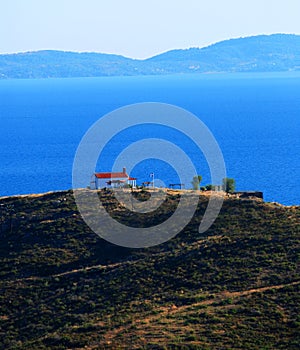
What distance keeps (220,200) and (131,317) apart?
20921mm

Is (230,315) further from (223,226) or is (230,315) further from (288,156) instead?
(288,156)

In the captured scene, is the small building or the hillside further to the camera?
the small building

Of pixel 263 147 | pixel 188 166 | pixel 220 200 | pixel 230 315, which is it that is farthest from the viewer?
pixel 263 147

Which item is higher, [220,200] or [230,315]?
[220,200]

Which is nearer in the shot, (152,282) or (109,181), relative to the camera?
(152,282)

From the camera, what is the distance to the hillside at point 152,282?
41.2 meters

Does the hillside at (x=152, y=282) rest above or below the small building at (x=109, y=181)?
below

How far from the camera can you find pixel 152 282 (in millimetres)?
49875

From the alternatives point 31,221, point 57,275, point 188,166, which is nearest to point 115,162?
point 188,166

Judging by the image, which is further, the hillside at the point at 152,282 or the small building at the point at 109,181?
the small building at the point at 109,181

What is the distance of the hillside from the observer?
135ft

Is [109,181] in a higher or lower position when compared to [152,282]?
higher

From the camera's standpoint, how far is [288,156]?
16525 centimetres

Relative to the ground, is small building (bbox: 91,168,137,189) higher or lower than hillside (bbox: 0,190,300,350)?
higher
